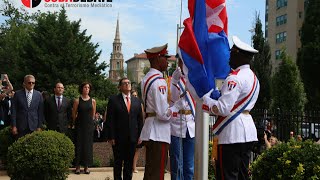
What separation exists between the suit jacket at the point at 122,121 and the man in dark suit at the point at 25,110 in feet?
5.85

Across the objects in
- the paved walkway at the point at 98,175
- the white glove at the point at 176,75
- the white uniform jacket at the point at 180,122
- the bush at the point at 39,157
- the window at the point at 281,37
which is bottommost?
the paved walkway at the point at 98,175

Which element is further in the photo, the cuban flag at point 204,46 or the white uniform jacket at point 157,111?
the white uniform jacket at point 157,111

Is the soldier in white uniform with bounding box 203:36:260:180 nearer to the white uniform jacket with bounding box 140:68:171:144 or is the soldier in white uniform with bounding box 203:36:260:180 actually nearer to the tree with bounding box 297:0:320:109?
the white uniform jacket with bounding box 140:68:171:144

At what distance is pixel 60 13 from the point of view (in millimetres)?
40344

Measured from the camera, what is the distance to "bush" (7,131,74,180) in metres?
7.29

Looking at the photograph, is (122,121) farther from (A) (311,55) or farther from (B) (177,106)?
(A) (311,55)

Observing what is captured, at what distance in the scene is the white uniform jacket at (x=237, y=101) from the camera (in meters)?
4.58

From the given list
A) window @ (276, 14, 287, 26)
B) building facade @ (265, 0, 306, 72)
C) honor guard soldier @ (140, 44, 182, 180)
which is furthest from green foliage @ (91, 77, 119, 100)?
honor guard soldier @ (140, 44, 182, 180)

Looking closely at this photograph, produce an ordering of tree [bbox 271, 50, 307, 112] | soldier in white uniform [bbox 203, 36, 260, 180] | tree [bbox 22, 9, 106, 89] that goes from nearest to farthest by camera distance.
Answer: soldier in white uniform [bbox 203, 36, 260, 180], tree [bbox 271, 50, 307, 112], tree [bbox 22, 9, 106, 89]

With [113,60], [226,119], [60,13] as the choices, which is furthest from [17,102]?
[113,60]

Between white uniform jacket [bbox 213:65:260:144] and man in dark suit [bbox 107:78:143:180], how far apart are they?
275cm

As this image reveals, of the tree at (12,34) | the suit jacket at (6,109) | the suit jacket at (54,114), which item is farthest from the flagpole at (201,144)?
the tree at (12,34)

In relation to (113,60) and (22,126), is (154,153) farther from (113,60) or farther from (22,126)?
(113,60)

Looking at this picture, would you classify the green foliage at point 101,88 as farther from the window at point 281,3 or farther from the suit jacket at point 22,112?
the suit jacket at point 22,112
